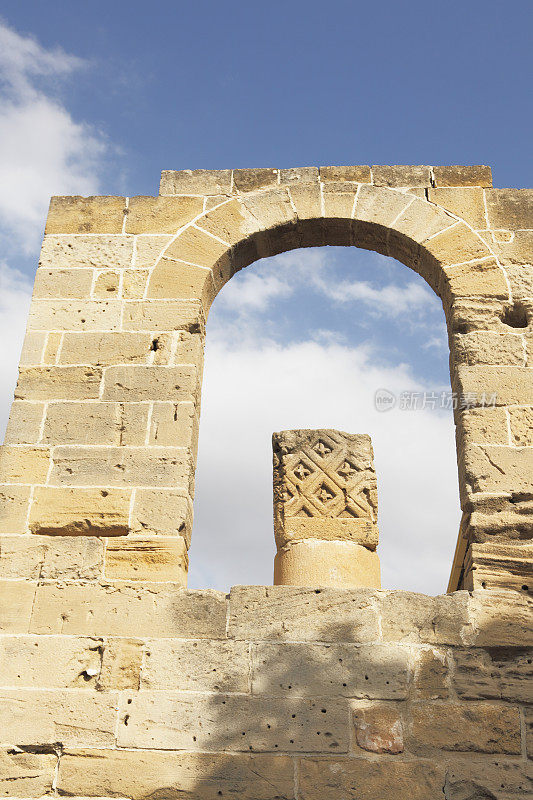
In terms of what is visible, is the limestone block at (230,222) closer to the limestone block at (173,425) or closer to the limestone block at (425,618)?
the limestone block at (173,425)

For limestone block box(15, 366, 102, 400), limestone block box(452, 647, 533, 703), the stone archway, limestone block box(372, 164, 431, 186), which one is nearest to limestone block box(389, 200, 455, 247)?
the stone archway

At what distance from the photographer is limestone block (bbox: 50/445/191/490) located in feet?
15.4

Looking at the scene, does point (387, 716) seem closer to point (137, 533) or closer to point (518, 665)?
point (518, 665)

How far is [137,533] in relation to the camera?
4.54m

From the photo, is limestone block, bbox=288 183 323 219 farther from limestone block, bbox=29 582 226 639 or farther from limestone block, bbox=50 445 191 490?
limestone block, bbox=29 582 226 639

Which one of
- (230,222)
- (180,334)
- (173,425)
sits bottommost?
(173,425)

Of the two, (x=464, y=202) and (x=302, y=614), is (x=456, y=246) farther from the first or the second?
(x=302, y=614)

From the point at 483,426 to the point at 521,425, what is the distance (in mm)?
231

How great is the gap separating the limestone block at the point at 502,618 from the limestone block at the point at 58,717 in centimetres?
191

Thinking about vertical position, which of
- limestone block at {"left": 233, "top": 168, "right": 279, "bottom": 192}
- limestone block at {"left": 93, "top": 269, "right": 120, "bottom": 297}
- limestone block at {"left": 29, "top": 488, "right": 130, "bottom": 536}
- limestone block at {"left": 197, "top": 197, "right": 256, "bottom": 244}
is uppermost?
limestone block at {"left": 233, "top": 168, "right": 279, "bottom": 192}

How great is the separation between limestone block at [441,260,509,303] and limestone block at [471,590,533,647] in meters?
1.99

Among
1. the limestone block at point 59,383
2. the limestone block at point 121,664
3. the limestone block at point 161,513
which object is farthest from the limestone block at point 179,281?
the limestone block at point 121,664

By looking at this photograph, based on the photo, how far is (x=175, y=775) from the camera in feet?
12.7

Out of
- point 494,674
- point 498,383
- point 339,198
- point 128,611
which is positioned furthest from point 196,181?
point 494,674
